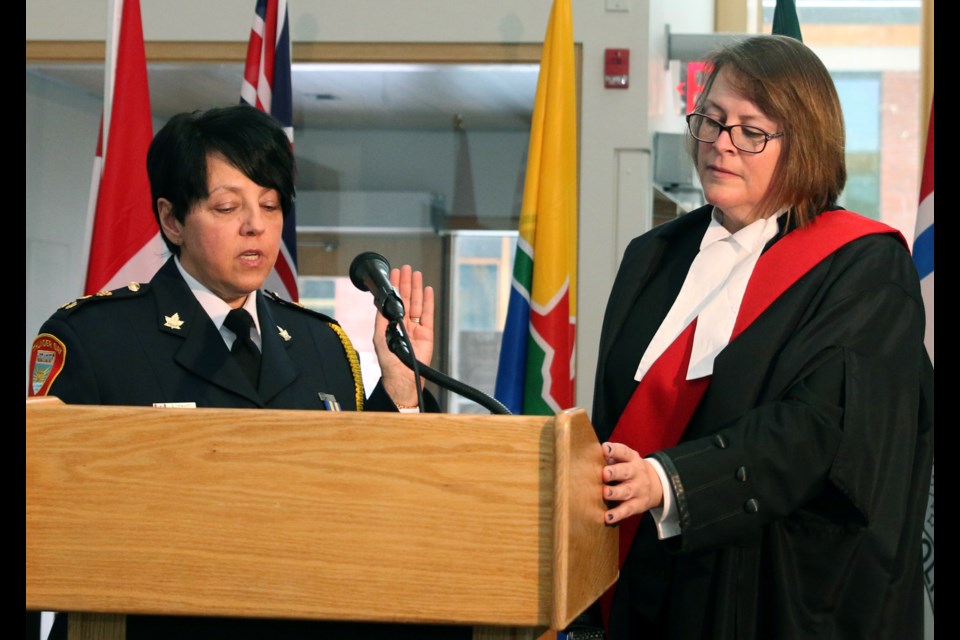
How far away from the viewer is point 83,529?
1148 mm

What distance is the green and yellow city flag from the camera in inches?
140

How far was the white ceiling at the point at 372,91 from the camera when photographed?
4309mm

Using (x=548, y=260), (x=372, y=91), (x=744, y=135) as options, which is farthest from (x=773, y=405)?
(x=372, y=91)

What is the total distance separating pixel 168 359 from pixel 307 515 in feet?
2.01

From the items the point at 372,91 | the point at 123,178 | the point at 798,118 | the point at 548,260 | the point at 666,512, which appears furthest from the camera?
the point at 372,91

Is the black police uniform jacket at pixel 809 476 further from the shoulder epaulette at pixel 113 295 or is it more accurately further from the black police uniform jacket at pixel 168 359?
the shoulder epaulette at pixel 113 295

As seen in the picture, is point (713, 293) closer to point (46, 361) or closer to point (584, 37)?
point (46, 361)

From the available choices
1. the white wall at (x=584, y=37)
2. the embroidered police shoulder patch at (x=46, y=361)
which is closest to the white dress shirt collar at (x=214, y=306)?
the embroidered police shoulder patch at (x=46, y=361)

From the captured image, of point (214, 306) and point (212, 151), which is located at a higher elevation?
point (212, 151)

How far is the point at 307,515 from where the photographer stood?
1.13m

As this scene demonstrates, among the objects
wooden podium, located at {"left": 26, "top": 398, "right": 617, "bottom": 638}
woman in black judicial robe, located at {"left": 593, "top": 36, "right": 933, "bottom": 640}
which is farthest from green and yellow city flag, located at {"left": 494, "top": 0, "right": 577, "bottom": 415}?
wooden podium, located at {"left": 26, "top": 398, "right": 617, "bottom": 638}

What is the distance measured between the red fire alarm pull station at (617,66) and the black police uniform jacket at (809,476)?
2439 mm
